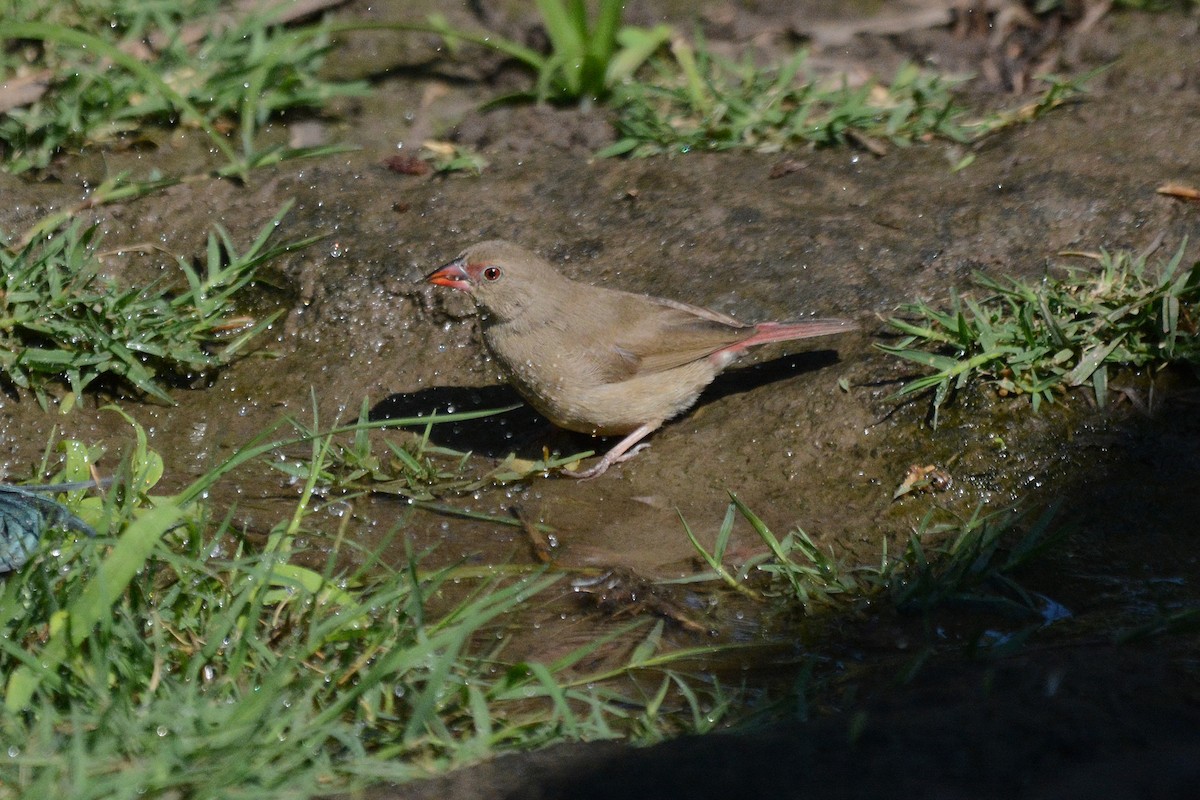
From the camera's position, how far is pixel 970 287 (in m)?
4.98

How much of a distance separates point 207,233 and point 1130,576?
4.12 m

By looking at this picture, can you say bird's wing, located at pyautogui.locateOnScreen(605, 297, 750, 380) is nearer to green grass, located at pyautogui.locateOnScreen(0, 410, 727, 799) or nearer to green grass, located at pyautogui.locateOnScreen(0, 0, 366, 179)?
green grass, located at pyautogui.locateOnScreen(0, 410, 727, 799)

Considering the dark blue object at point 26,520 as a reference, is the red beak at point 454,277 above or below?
above

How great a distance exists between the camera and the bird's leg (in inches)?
195

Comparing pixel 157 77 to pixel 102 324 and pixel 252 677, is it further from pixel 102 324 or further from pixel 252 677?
pixel 252 677

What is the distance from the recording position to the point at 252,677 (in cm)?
312

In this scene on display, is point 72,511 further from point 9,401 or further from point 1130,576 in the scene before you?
point 1130,576

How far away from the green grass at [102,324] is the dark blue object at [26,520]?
1536 millimetres

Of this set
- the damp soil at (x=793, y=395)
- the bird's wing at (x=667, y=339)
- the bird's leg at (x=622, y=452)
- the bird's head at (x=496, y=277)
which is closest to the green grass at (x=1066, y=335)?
the damp soil at (x=793, y=395)

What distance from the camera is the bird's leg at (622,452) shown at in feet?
16.2

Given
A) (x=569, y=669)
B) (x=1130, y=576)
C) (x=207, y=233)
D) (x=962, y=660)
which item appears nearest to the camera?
(x=962, y=660)

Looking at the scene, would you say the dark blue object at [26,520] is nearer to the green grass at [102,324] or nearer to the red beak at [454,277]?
the green grass at [102,324]

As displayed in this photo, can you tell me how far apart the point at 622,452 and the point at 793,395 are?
735 millimetres

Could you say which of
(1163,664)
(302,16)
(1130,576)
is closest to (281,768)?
(1163,664)
